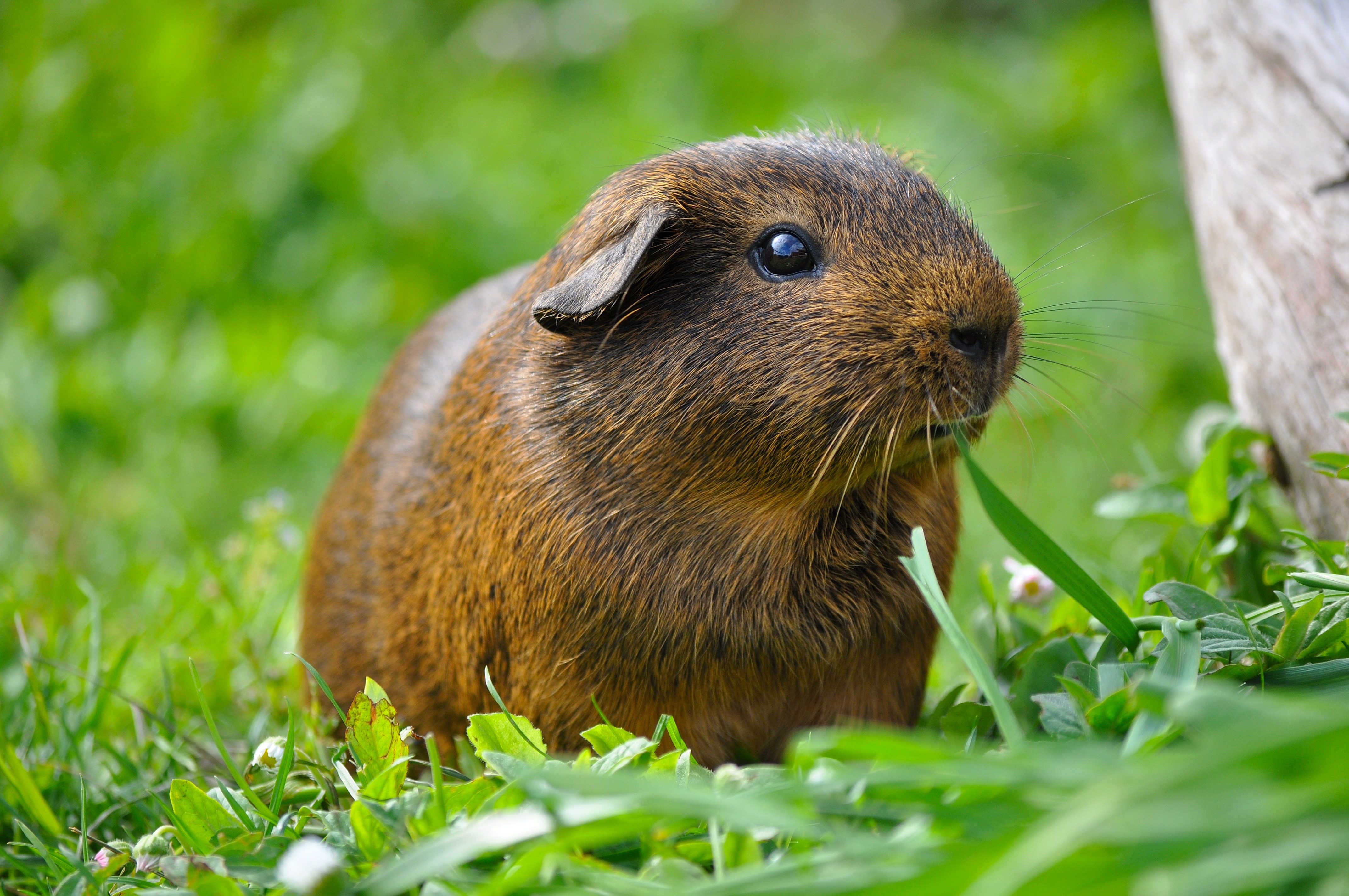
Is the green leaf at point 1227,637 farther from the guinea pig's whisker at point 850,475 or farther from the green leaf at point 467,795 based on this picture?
the green leaf at point 467,795

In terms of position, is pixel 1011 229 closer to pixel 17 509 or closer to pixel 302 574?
pixel 302 574

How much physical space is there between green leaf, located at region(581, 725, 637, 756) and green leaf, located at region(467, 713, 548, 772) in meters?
0.13

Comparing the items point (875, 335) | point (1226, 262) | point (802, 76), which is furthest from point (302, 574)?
point (802, 76)

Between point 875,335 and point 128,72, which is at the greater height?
point 128,72

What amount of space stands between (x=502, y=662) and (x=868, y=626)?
3.28ft

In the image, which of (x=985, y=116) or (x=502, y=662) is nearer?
(x=502, y=662)

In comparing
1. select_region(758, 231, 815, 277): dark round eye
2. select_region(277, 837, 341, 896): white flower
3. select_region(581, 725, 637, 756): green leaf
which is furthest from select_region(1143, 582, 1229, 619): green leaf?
select_region(277, 837, 341, 896): white flower

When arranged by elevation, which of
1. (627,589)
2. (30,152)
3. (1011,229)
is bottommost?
(627,589)

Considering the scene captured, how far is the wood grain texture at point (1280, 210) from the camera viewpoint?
332 cm

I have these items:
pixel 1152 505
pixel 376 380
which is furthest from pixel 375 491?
pixel 376 380

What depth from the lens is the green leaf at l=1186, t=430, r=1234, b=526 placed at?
337 centimetres

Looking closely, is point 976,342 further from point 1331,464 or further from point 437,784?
point 437,784

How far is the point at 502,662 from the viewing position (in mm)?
3135

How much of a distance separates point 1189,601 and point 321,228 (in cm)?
656
